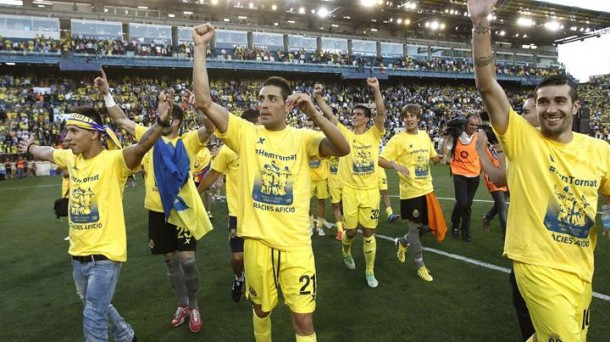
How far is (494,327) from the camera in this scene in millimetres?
4547

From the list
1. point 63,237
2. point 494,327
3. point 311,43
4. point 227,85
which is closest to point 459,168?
point 494,327

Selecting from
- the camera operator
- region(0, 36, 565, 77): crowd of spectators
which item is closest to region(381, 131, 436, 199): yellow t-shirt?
the camera operator

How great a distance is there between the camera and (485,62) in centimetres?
259

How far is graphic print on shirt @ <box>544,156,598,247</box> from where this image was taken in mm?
2746

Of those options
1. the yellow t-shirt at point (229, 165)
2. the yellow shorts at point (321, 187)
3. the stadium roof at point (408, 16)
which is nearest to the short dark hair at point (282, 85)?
the yellow t-shirt at point (229, 165)

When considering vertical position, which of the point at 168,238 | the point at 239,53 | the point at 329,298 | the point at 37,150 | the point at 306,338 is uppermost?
the point at 239,53

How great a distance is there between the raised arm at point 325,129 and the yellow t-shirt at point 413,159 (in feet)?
10.9

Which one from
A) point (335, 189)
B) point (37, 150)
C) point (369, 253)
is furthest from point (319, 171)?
point (37, 150)

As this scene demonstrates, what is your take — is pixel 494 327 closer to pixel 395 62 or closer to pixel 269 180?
pixel 269 180

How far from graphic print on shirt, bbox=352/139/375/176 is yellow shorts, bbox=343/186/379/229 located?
0.96ft

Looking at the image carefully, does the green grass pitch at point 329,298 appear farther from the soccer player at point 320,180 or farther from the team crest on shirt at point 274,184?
the team crest on shirt at point 274,184

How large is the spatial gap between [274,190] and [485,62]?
1800mm

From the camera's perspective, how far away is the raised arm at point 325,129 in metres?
3.11

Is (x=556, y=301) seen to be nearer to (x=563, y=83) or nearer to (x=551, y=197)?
(x=551, y=197)
